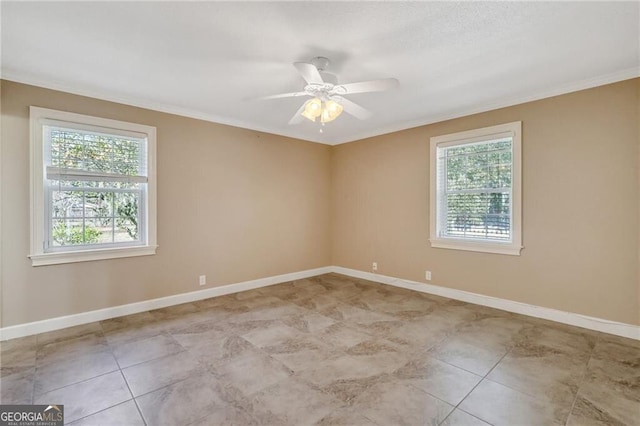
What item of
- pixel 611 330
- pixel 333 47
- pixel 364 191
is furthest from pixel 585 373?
pixel 364 191

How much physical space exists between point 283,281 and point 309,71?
367cm

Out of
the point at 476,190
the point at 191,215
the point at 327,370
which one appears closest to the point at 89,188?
the point at 191,215

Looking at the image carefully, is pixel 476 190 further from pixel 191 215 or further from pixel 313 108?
pixel 191 215

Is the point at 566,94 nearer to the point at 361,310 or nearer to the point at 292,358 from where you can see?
the point at 361,310

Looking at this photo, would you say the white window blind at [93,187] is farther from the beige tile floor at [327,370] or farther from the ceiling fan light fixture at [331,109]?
the ceiling fan light fixture at [331,109]

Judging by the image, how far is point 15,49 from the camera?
2.46 metres

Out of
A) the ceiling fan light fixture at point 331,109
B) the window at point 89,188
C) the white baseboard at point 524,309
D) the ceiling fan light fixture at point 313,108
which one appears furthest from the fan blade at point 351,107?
the white baseboard at point 524,309

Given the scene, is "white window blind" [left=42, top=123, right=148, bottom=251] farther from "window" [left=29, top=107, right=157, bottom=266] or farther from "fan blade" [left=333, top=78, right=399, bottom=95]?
"fan blade" [left=333, top=78, right=399, bottom=95]

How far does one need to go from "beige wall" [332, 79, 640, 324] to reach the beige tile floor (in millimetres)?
419

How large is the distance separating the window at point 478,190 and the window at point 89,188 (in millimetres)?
3886

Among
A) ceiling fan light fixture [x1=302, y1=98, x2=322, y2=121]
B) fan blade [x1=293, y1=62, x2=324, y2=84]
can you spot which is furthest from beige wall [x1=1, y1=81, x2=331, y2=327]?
fan blade [x1=293, y1=62, x2=324, y2=84]

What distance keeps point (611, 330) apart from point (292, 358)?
126 inches

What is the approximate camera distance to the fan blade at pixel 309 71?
219 centimetres

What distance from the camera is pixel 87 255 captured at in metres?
3.29
